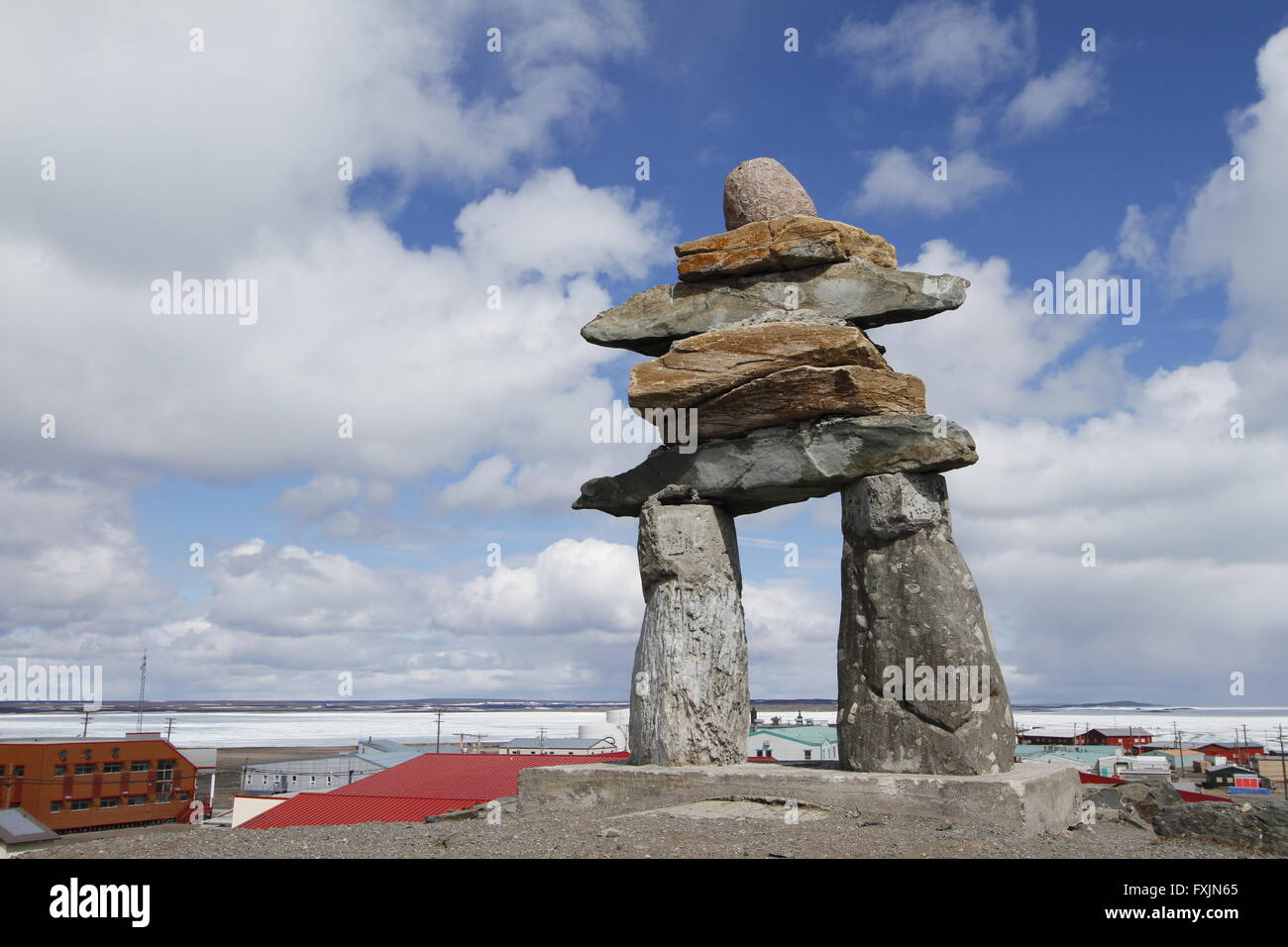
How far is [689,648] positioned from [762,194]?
467 cm

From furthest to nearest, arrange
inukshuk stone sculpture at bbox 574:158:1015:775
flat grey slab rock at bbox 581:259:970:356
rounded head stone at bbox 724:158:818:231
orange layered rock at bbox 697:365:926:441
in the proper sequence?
rounded head stone at bbox 724:158:818:231, flat grey slab rock at bbox 581:259:970:356, orange layered rock at bbox 697:365:926:441, inukshuk stone sculpture at bbox 574:158:1015:775

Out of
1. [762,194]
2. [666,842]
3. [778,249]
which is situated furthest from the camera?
[762,194]

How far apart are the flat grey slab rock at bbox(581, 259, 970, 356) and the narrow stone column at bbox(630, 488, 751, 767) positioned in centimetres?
190

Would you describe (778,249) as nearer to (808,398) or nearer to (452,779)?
(808,398)

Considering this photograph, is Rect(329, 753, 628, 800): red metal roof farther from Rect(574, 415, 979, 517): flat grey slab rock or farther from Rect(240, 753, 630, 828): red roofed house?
Rect(574, 415, 979, 517): flat grey slab rock

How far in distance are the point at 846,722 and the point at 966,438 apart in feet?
9.01

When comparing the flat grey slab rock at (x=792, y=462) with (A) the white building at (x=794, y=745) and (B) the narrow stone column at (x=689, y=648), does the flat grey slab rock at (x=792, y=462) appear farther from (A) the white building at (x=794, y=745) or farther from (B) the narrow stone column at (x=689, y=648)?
(A) the white building at (x=794, y=745)

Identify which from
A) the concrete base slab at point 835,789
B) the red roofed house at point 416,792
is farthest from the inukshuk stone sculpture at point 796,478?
the red roofed house at point 416,792

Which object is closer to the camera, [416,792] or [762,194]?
[762,194]

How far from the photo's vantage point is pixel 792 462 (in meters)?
9.56

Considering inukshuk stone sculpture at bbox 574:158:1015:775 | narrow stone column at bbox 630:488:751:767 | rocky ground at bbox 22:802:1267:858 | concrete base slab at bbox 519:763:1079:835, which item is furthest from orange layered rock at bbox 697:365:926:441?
rocky ground at bbox 22:802:1267:858

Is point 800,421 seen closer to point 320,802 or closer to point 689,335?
point 689,335

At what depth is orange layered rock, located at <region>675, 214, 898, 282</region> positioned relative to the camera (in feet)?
32.3

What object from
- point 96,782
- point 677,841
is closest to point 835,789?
point 677,841
